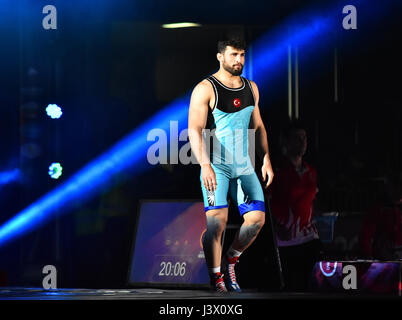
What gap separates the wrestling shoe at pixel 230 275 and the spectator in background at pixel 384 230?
1.11 meters

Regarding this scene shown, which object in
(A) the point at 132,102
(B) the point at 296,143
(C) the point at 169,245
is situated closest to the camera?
(B) the point at 296,143

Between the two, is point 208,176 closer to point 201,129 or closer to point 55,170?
point 201,129

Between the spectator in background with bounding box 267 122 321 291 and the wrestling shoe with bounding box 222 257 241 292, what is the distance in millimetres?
852

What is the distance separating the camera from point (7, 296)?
3945 mm

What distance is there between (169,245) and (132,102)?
162 cm

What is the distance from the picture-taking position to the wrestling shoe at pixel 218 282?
4535 mm

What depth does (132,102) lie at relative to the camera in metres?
6.60

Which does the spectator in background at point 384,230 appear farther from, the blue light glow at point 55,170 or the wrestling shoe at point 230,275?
the blue light glow at point 55,170

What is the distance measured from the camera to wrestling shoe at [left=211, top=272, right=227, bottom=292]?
14.9 ft

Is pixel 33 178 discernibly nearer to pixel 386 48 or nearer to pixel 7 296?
pixel 7 296

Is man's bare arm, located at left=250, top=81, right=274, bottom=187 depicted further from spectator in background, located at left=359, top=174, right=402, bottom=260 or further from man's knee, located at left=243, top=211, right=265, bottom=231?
spectator in background, located at left=359, top=174, right=402, bottom=260

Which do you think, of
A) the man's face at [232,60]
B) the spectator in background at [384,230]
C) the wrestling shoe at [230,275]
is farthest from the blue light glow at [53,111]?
the spectator in background at [384,230]

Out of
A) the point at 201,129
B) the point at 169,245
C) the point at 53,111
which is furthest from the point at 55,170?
the point at 201,129

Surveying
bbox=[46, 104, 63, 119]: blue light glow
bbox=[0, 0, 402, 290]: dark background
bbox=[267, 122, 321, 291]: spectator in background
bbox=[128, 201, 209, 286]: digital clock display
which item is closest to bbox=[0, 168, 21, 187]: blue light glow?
bbox=[0, 0, 402, 290]: dark background
